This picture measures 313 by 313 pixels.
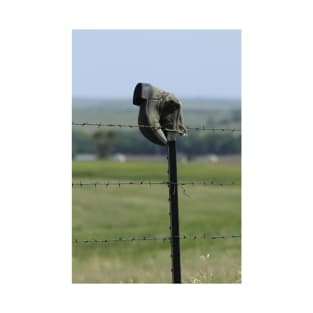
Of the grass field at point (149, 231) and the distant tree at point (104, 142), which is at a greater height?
the distant tree at point (104, 142)

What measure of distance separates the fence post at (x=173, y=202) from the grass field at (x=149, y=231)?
160 mm

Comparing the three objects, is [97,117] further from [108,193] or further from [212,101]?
[108,193]

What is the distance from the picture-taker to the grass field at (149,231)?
10.4 meters

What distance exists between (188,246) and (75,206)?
9.23 meters

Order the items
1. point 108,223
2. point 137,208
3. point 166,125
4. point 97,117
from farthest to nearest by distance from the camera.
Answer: point 97,117 < point 137,208 < point 108,223 < point 166,125

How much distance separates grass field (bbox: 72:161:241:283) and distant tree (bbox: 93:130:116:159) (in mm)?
46103

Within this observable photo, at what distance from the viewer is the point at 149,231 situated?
20828 millimetres

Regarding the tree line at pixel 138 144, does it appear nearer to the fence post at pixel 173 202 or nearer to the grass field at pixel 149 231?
the grass field at pixel 149 231

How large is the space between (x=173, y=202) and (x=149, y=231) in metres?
14.1

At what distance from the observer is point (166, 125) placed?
269 inches

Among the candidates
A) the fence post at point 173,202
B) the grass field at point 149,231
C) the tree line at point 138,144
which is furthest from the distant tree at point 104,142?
the fence post at point 173,202

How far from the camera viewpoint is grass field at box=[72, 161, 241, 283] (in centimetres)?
1038

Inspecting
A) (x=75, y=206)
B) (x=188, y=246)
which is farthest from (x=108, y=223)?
(x=188, y=246)
